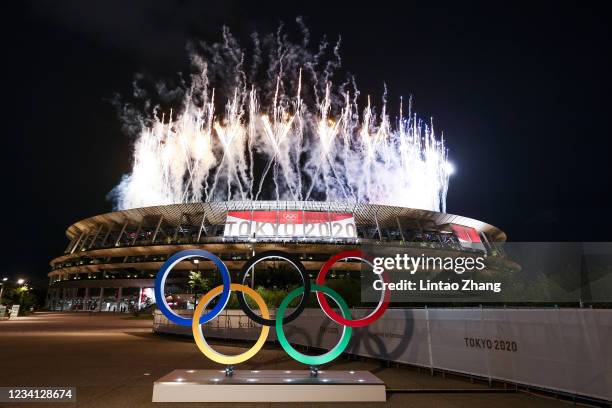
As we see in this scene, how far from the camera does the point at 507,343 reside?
1028cm

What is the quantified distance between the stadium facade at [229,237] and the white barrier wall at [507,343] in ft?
160

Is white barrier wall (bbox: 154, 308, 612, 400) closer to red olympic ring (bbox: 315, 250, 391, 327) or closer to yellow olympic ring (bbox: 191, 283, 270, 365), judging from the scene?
red olympic ring (bbox: 315, 250, 391, 327)

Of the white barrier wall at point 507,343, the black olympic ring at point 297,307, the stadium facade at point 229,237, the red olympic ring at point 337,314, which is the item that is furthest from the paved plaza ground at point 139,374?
the stadium facade at point 229,237

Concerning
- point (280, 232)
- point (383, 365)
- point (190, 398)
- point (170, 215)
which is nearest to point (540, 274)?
point (383, 365)

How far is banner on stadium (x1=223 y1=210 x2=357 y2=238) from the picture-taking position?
67.1 meters

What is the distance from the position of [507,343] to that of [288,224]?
58369mm

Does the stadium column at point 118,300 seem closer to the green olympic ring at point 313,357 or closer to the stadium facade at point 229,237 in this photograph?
the stadium facade at point 229,237

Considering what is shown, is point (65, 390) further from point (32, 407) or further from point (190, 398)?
point (190, 398)

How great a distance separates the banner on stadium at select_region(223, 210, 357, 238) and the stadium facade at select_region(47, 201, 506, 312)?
16 cm

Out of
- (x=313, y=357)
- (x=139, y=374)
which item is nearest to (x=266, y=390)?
(x=313, y=357)

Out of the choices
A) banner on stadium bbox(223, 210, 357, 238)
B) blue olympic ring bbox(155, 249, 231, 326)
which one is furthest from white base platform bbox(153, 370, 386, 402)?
banner on stadium bbox(223, 210, 357, 238)

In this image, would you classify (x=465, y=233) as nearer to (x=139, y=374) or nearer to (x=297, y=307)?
(x=297, y=307)

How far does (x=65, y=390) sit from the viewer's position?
9.71 metres

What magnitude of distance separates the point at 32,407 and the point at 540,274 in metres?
20.9
